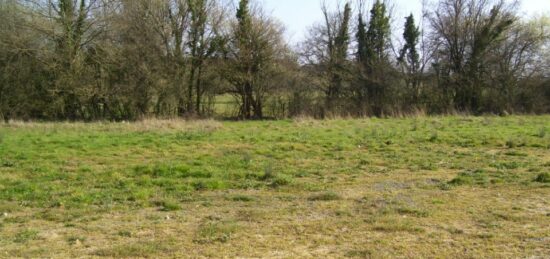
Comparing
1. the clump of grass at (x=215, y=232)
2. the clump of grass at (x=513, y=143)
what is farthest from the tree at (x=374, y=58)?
the clump of grass at (x=215, y=232)

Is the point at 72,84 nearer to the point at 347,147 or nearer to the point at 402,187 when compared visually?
the point at 347,147

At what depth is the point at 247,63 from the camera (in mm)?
29828

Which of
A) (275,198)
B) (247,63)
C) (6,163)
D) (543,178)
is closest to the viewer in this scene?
(275,198)

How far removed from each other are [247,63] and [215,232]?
24.7 metres

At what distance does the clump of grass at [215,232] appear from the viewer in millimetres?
5504

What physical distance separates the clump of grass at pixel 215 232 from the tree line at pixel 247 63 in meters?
22.5

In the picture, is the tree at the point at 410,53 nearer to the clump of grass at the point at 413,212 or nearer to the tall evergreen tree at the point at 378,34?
the tall evergreen tree at the point at 378,34

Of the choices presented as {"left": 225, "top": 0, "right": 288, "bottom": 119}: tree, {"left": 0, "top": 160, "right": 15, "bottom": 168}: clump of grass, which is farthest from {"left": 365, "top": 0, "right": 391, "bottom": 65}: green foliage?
{"left": 0, "top": 160, "right": 15, "bottom": 168}: clump of grass

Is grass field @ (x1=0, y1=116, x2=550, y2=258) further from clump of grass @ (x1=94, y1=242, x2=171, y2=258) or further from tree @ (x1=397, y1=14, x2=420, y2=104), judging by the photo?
tree @ (x1=397, y1=14, x2=420, y2=104)

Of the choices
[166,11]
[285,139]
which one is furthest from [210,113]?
[285,139]

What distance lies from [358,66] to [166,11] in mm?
13737

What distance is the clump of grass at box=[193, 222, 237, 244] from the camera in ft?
18.1

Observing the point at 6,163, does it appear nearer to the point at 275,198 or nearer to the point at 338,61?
the point at 275,198

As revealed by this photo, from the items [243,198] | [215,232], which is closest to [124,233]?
[215,232]
